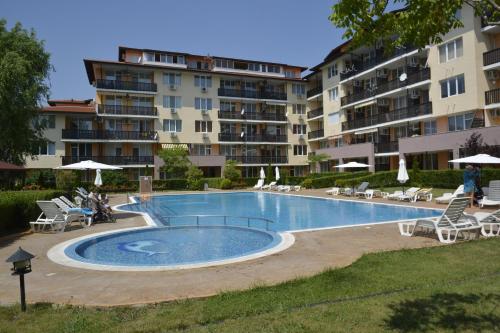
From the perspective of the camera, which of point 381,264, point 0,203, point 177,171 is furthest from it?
point 177,171

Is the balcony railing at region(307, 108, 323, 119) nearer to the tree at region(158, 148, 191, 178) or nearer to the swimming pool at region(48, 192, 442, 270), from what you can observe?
the tree at region(158, 148, 191, 178)

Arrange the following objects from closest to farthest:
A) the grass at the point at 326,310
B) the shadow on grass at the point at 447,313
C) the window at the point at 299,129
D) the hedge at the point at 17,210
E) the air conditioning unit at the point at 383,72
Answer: the shadow on grass at the point at 447,313 → the grass at the point at 326,310 → the hedge at the point at 17,210 → the air conditioning unit at the point at 383,72 → the window at the point at 299,129

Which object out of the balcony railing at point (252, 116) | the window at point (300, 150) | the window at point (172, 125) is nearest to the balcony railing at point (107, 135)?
the window at point (172, 125)

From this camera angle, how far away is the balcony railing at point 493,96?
89.6 ft

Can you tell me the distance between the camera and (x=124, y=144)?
149ft

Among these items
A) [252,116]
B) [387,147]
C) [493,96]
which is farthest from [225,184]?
[493,96]

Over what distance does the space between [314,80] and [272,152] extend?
12.1 m

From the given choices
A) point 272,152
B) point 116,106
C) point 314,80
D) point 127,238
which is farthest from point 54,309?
point 314,80

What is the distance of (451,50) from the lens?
1221 inches

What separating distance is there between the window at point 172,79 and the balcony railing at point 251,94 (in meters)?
5.47

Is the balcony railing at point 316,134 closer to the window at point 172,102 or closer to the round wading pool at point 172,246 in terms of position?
the window at point 172,102

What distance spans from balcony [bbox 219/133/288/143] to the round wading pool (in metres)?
34.9

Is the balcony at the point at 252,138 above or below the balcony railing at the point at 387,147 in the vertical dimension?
above

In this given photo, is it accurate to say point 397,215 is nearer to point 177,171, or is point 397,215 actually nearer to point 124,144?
point 177,171
